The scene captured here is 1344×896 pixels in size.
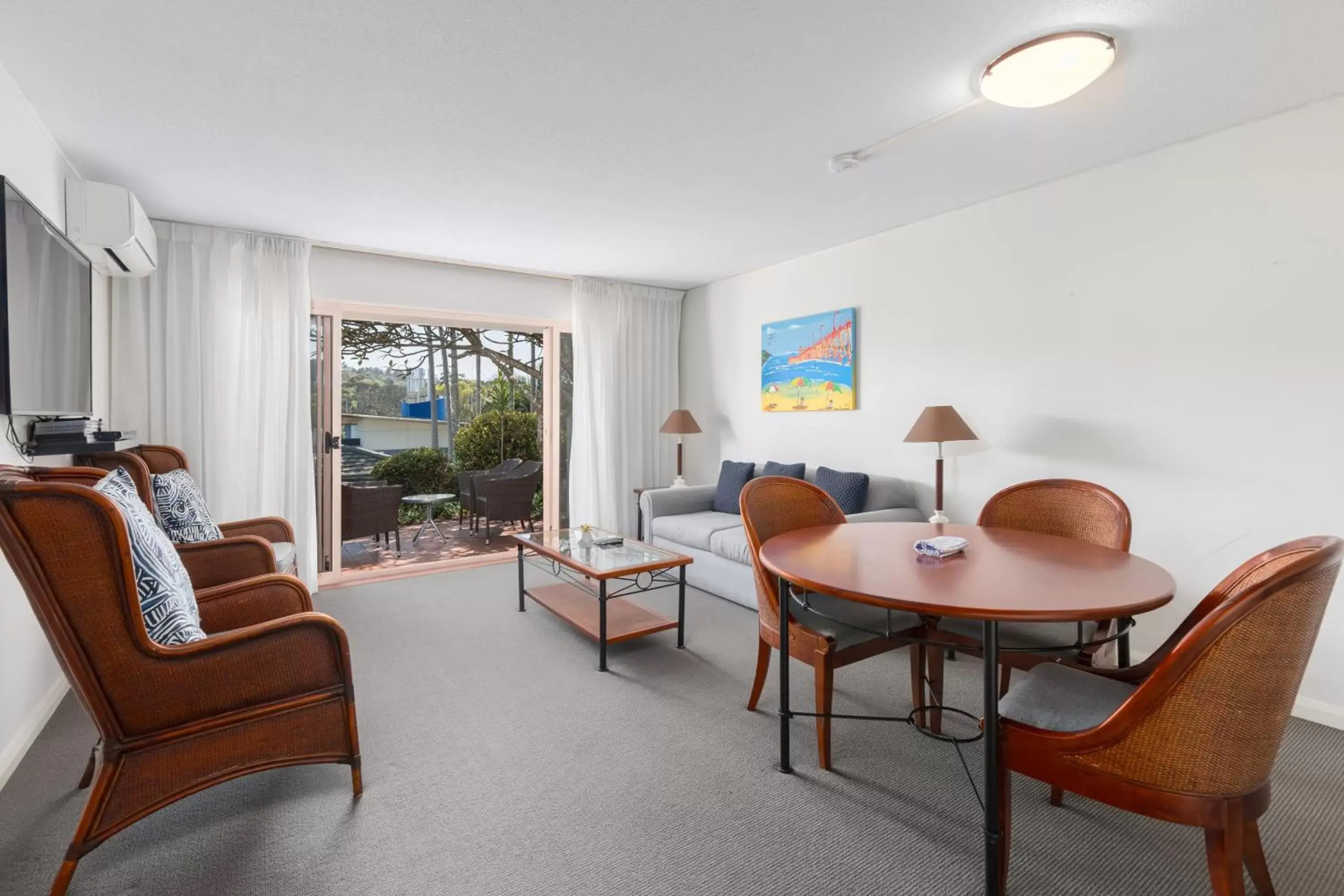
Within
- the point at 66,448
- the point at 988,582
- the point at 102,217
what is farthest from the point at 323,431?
the point at 988,582

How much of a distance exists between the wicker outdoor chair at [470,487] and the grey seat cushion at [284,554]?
2.42m

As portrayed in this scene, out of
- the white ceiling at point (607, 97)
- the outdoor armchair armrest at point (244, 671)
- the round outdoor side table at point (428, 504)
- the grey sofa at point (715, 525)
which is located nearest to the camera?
the outdoor armchair armrest at point (244, 671)

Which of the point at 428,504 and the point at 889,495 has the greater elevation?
the point at 889,495

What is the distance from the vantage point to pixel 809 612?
2373 millimetres

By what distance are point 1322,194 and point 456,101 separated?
3.37 metres

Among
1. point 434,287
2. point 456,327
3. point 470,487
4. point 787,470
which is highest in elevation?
point 434,287

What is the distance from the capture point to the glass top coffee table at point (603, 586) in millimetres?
3109

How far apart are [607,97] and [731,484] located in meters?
3.04

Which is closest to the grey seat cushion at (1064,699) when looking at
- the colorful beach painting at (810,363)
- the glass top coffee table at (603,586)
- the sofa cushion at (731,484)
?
the glass top coffee table at (603,586)

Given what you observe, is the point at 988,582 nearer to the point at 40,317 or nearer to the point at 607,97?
the point at 607,97

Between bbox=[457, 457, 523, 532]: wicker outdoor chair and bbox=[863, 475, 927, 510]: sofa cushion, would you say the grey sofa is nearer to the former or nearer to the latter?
bbox=[863, 475, 927, 510]: sofa cushion

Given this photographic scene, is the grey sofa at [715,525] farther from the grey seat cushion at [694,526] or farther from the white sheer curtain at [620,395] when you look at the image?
the white sheer curtain at [620,395]

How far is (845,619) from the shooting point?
2.24m

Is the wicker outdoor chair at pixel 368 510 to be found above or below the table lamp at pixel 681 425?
below
